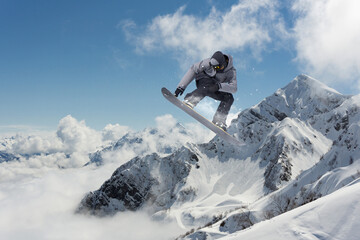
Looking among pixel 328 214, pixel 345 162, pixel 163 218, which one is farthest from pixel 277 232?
pixel 163 218

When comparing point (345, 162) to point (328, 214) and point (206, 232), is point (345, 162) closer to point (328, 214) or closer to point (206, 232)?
point (206, 232)

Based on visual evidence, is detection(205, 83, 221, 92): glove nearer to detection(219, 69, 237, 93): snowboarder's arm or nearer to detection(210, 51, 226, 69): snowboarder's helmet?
detection(219, 69, 237, 93): snowboarder's arm

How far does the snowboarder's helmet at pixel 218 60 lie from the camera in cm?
905

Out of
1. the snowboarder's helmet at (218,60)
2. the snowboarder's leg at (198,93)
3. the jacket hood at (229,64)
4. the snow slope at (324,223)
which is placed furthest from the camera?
the snowboarder's leg at (198,93)

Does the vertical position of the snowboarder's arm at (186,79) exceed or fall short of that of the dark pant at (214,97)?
it exceeds it

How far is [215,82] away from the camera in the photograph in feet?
34.6

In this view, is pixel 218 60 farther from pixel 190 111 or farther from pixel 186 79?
pixel 190 111

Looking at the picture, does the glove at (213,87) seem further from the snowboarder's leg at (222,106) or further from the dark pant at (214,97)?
the snowboarder's leg at (222,106)

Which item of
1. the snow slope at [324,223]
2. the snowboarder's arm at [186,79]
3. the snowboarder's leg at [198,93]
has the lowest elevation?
the snow slope at [324,223]

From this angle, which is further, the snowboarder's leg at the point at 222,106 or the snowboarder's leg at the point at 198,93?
the snowboarder's leg at the point at 222,106

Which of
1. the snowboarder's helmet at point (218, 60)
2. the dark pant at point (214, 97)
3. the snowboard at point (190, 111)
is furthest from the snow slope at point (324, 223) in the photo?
the snowboarder's helmet at point (218, 60)

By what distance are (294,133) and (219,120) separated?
7890 inches

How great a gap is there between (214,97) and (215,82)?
3.52 feet

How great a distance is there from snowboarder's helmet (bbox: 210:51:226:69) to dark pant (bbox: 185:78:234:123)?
1.71 m
